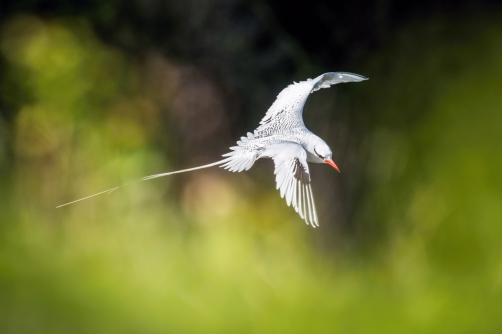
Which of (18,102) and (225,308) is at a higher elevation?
(18,102)

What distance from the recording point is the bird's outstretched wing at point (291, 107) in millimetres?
673

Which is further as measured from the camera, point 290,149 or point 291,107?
point 291,107

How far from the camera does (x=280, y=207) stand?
133cm

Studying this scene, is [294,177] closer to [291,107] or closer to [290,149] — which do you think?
[290,149]

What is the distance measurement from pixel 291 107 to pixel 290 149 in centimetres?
14

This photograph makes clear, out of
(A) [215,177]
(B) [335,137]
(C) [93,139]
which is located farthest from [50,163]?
(B) [335,137]

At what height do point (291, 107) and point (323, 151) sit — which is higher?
point (291, 107)

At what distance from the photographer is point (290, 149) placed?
1.88 ft

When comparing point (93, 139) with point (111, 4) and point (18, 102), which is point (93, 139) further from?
point (111, 4)

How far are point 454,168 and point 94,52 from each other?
0.92 metres

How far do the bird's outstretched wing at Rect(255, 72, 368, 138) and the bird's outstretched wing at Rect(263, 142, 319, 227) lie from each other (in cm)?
10

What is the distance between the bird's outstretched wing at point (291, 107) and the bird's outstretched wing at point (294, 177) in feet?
0.33

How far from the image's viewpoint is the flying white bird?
0.53 m

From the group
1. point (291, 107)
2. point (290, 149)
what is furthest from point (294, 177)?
point (291, 107)
